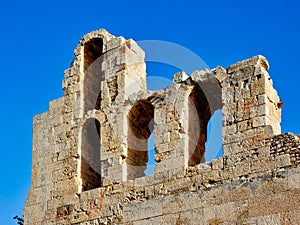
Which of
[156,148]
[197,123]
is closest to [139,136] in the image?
[156,148]

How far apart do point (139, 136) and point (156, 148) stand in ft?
3.83

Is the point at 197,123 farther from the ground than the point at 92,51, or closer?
closer

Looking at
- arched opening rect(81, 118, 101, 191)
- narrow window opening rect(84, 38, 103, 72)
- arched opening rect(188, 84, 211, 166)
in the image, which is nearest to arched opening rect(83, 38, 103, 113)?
narrow window opening rect(84, 38, 103, 72)

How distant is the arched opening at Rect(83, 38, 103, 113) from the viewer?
60.1 ft

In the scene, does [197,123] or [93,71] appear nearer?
[197,123]

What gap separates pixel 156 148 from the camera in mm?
16125

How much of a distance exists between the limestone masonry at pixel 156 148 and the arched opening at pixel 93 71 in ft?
0.08

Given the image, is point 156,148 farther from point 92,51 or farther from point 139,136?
point 92,51

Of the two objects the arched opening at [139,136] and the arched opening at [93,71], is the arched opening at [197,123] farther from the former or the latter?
the arched opening at [93,71]

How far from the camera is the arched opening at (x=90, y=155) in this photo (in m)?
17.4

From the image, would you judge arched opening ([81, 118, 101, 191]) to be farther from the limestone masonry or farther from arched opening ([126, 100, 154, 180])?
arched opening ([126, 100, 154, 180])

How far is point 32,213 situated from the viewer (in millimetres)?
17531

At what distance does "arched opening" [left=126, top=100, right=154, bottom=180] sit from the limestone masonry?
1.1 inches

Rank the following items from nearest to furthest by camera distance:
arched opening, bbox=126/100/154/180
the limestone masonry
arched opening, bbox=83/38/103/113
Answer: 1. the limestone masonry
2. arched opening, bbox=126/100/154/180
3. arched opening, bbox=83/38/103/113
